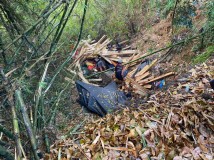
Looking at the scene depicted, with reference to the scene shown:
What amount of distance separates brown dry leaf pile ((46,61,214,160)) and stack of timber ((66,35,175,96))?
2.04 meters

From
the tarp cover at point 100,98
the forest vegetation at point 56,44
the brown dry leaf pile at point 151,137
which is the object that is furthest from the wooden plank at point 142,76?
the brown dry leaf pile at point 151,137

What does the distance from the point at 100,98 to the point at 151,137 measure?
2317 mm

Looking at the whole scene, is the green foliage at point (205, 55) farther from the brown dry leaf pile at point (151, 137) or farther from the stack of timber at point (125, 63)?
the brown dry leaf pile at point (151, 137)

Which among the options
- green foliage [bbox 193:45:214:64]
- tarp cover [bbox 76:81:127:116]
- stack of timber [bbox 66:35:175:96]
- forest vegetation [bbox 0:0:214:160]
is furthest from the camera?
stack of timber [bbox 66:35:175:96]

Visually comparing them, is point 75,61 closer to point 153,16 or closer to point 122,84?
point 122,84

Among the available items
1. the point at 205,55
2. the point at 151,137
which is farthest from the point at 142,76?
the point at 151,137

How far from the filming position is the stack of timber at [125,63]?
5.49 meters

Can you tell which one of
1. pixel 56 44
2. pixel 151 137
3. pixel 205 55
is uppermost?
pixel 56 44

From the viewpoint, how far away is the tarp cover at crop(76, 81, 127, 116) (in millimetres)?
4977

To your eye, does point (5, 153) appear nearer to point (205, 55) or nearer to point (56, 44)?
point (56, 44)

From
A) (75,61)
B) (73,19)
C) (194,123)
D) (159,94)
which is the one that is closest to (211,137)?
(194,123)

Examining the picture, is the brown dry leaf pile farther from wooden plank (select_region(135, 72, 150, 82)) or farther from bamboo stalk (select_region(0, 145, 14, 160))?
wooden plank (select_region(135, 72, 150, 82))

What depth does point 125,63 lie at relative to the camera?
5.33 m

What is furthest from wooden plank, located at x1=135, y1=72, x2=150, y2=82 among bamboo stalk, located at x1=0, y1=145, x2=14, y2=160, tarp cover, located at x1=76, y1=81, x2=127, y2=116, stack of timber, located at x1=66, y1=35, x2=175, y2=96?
bamboo stalk, located at x1=0, y1=145, x2=14, y2=160
